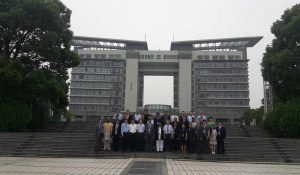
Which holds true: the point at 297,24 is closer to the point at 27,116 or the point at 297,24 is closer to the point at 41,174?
the point at 27,116

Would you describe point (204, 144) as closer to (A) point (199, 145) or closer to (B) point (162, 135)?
(A) point (199, 145)

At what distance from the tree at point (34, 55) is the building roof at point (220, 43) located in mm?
66962

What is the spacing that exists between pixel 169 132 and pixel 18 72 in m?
10.0

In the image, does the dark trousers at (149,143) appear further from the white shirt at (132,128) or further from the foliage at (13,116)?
the foliage at (13,116)

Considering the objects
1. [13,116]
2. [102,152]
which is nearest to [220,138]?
[102,152]

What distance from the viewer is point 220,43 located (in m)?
92.9

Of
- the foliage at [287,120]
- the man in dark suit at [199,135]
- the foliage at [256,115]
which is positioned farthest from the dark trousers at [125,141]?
the foliage at [256,115]

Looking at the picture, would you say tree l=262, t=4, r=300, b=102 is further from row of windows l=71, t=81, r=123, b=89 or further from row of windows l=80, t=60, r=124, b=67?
row of windows l=71, t=81, r=123, b=89

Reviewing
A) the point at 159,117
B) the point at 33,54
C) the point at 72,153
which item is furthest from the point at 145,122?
the point at 33,54

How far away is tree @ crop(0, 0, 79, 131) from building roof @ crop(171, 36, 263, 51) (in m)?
67.0

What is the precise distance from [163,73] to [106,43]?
52.0 feet

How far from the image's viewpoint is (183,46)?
96938mm

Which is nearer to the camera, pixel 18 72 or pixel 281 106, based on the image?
pixel 18 72

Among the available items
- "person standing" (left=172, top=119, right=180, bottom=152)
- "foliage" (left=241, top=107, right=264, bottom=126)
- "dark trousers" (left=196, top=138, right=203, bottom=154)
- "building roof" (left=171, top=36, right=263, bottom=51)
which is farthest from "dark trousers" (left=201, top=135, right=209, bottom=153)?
"building roof" (left=171, top=36, right=263, bottom=51)
